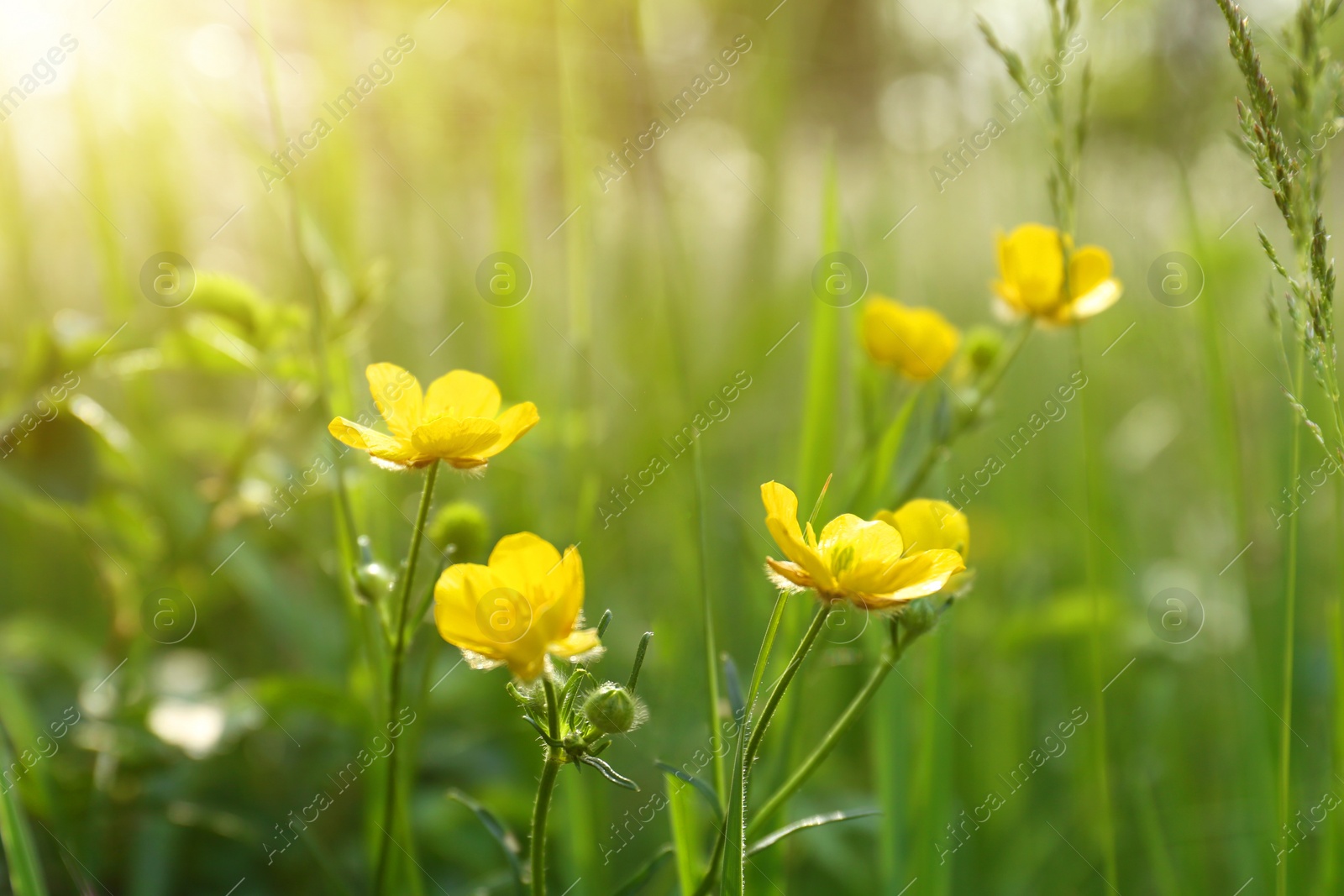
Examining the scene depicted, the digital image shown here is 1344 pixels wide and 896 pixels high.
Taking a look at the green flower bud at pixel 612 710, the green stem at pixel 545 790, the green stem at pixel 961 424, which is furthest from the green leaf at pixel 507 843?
the green stem at pixel 961 424

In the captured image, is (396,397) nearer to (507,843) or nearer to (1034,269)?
(507,843)

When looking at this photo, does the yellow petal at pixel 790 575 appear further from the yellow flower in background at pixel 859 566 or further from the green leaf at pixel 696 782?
the green leaf at pixel 696 782

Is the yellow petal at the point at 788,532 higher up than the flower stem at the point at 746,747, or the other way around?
the yellow petal at the point at 788,532

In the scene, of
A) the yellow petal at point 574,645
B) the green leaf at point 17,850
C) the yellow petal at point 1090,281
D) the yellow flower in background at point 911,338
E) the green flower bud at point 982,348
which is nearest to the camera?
the yellow petal at point 574,645

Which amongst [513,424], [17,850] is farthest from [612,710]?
[17,850]

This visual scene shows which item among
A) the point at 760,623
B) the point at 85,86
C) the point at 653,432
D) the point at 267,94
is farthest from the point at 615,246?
the point at 267,94

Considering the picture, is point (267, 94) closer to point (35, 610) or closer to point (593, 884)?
point (593, 884)
